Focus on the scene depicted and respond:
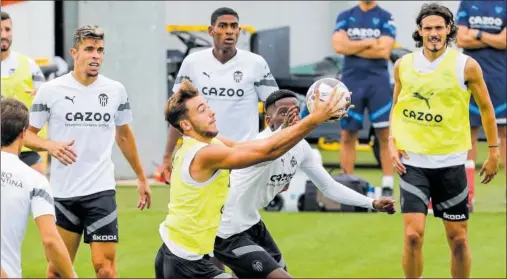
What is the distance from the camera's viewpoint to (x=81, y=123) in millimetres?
10602

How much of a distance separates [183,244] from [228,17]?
321 centimetres

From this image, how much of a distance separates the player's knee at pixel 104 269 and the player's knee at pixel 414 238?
2.46 metres

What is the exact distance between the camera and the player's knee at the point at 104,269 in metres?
10.7

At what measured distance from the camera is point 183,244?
8.74m

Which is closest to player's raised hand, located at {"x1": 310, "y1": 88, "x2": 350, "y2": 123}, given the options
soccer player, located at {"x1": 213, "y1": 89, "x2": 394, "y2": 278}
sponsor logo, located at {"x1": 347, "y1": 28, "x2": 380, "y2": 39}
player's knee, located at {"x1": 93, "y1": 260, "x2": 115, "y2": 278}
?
soccer player, located at {"x1": 213, "y1": 89, "x2": 394, "y2": 278}

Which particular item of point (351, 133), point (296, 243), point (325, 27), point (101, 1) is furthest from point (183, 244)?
point (325, 27)

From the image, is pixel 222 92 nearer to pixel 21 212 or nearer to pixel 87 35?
pixel 87 35

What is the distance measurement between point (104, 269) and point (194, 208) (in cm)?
230

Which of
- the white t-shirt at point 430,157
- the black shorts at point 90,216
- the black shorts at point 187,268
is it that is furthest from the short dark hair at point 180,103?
the white t-shirt at point 430,157

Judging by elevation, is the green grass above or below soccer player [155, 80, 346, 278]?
below

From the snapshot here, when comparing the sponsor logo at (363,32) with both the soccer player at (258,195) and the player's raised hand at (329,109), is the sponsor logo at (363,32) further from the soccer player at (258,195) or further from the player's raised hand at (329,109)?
the player's raised hand at (329,109)

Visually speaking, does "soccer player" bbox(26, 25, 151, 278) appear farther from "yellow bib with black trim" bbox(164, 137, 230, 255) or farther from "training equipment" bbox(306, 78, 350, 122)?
"training equipment" bbox(306, 78, 350, 122)

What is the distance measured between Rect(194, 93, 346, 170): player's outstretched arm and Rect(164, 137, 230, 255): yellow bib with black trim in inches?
7.9

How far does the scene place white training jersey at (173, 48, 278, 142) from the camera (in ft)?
37.7
